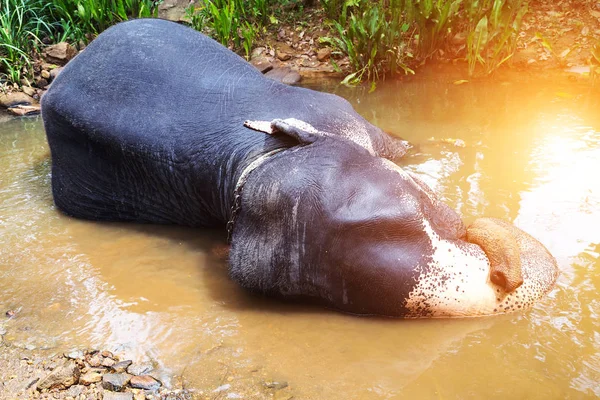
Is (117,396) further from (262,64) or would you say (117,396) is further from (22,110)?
(262,64)

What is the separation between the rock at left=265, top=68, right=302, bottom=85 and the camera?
6.93 m

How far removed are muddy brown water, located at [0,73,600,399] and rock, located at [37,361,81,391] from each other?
233mm

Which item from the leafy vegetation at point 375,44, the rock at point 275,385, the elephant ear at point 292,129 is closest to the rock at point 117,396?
the rock at point 275,385

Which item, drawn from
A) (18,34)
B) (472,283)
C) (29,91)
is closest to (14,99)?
(29,91)

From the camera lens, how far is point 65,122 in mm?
3580

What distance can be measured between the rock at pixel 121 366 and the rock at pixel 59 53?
19.4 ft

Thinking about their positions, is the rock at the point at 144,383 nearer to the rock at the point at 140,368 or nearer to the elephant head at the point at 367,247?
the rock at the point at 140,368

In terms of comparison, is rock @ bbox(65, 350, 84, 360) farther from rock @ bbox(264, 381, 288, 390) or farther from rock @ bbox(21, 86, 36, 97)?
rock @ bbox(21, 86, 36, 97)

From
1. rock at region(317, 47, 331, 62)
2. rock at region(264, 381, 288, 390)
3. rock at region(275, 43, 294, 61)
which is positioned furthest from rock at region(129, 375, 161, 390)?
rock at region(275, 43, 294, 61)

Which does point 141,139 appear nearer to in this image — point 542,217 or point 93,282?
point 93,282

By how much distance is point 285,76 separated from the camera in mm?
7043

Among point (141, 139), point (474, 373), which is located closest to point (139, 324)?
point (141, 139)

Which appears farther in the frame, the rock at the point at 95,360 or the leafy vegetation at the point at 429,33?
the leafy vegetation at the point at 429,33

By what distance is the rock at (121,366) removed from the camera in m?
2.34
